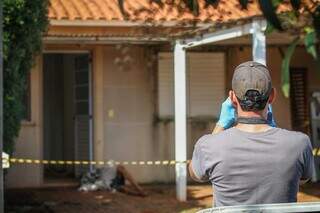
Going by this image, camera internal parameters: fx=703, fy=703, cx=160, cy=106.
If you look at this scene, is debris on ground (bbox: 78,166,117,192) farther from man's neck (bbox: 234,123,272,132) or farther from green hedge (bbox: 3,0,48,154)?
man's neck (bbox: 234,123,272,132)

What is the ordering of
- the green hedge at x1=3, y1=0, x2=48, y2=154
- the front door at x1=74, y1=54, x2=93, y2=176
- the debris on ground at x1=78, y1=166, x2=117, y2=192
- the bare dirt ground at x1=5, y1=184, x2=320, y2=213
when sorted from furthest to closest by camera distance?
the front door at x1=74, y1=54, x2=93, y2=176
the debris on ground at x1=78, y1=166, x2=117, y2=192
the bare dirt ground at x1=5, y1=184, x2=320, y2=213
the green hedge at x1=3, y1=0, x2=48, y2=154

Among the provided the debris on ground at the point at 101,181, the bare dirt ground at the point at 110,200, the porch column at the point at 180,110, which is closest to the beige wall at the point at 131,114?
the debris on ground at the point at 101,181

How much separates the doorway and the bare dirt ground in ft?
4.35

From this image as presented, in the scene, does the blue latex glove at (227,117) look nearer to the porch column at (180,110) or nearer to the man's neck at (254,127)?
the man's neck at (254,127)

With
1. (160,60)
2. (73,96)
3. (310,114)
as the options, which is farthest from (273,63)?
(73,96)

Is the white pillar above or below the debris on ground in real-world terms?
above

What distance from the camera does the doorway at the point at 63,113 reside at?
13.1m

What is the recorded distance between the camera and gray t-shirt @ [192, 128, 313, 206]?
295 centimetres

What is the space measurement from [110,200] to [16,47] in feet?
11.0

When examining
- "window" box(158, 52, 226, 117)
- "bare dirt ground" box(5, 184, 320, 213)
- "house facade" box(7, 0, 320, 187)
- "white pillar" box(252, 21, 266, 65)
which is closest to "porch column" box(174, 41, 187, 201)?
"bare dirt ground" box(5, 184, 320, 213)

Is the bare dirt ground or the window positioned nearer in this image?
the bare dirt ground

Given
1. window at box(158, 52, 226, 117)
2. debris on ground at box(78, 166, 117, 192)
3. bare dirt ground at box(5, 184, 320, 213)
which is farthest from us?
window at box(158, 52, 226, 117)

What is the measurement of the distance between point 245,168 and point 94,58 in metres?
9.69

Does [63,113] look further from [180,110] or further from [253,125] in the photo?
[253,125]
